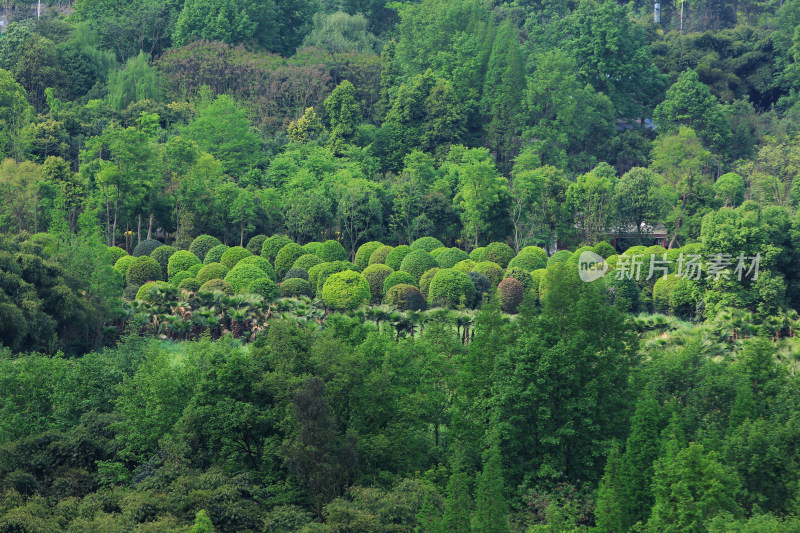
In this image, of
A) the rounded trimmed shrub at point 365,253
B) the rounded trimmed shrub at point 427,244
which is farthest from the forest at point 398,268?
the rounded trimmed shrub at point 427,244

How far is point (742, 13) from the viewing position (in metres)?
88.8

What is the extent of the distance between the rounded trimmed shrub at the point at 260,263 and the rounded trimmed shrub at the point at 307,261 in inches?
46.8

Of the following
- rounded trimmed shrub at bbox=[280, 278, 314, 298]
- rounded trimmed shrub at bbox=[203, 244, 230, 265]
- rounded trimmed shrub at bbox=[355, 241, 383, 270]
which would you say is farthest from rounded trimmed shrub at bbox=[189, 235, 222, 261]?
rounded trimmed shrub at bbox=[355, 241, 383, 270]

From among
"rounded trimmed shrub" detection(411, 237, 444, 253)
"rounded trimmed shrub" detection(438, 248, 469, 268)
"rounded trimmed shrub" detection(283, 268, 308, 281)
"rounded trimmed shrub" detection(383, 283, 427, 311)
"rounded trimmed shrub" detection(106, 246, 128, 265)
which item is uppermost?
"rounded trimmed shrub" detection(411, 237, 444, 253)

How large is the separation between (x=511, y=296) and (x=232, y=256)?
11.9m

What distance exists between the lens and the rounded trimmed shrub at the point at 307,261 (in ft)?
153

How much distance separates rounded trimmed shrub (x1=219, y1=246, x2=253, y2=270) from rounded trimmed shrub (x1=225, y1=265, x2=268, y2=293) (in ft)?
9.15

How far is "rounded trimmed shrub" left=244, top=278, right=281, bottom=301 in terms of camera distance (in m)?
42.4

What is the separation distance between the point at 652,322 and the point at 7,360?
20.4m

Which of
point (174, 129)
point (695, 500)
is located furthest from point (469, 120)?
point (695, 500)

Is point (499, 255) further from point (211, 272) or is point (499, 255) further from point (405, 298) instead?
point (211, 272)

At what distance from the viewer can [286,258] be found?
158ft

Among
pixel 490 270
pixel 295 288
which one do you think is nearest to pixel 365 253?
pixel 490 270

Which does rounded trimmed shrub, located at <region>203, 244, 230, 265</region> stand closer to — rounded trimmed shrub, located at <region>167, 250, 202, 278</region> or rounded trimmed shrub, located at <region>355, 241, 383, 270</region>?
rounded trimmed shrub, located at <region>167, 250, 202, 278</region>
